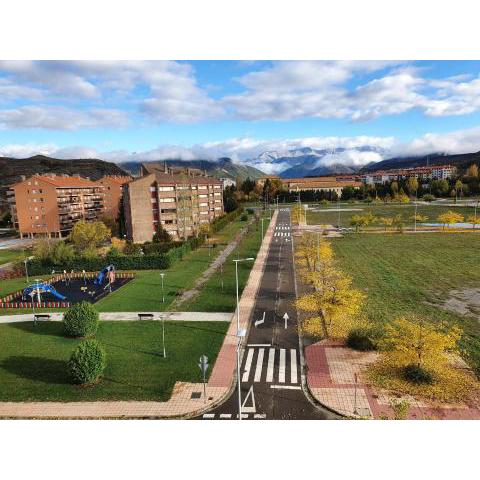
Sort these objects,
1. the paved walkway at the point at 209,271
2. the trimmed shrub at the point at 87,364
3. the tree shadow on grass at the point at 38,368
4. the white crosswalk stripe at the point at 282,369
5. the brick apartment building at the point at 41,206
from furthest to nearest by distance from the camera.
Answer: the brick apartment building at the point at 41,206 → the paved walkway at the point at 209,271 → the tree shadow on grass at the point at 38,368 → the white crosswalk stripe at the point at 282,369 → the trimmed shrub at the point at 87,364

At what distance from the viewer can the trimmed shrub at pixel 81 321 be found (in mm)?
28828

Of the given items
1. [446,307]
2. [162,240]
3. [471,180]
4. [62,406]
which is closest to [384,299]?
[446,307]

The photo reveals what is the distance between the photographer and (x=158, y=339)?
28.3m

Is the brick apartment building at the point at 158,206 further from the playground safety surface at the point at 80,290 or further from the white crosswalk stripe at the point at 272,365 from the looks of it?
the white crosswalk stripe at the point at 272,365

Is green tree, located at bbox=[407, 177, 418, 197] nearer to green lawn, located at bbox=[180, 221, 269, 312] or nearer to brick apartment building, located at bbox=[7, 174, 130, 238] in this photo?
brick apartment building, located at bbox=[7, 174, 130, 238]

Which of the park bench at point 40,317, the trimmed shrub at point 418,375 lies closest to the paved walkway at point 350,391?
the trimmed shrub at point 418,375

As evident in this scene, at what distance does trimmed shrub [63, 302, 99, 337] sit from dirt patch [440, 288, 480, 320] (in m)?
29.3

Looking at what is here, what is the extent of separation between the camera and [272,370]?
23.4m

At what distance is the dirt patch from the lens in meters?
31.8

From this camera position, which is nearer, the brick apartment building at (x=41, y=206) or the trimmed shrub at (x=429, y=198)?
the brick apartment building at (x=41, y=206)

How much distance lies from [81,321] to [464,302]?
3261cm

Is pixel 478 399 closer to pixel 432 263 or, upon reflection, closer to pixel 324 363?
pixel 324 363

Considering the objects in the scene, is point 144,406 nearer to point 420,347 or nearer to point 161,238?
point 420,347

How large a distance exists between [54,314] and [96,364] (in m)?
16.2
